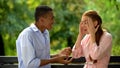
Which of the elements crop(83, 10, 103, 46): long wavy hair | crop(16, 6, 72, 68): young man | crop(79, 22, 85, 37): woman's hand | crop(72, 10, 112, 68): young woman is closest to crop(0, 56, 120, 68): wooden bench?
crop(79, 22, 85, 37): woman's hand

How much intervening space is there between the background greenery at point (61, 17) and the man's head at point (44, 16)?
2.51m

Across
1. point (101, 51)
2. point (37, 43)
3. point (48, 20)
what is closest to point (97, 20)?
point (101, 51)

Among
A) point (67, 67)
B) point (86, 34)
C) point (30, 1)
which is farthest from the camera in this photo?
point (30, 1)

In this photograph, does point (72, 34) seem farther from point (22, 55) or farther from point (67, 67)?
point (22, 55)

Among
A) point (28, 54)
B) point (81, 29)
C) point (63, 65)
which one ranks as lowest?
point (63, 65)

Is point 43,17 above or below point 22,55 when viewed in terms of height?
above

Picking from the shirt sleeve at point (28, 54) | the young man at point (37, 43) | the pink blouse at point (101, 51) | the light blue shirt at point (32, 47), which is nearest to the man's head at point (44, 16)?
the young man at point (37, 43)

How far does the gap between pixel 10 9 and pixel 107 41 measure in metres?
8.83

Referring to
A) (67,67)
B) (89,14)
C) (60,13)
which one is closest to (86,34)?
(89,14)

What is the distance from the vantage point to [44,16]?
15.8 feet

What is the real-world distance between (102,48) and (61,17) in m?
11.9

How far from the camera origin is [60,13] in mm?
16328

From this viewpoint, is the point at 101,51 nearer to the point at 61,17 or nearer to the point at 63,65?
the point at 63,65

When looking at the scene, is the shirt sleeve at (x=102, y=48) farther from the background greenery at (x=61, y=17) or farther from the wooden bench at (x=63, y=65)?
the background greenery at (x=61, y=17)
